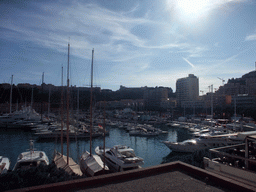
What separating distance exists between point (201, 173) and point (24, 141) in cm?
2434

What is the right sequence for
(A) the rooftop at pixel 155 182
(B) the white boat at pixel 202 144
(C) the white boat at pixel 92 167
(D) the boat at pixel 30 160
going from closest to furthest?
(A) the rooftop at pixel 155 182 < (C) the white boat at pixel 92 167 < (D) the boat at pixel 30 160 < (B) the white boat at pixel 202 144

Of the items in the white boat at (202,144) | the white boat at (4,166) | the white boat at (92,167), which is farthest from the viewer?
the white boat at (202,144)

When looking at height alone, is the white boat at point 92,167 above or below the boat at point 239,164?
below

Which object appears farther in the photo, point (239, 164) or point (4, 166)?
point (4, 166)

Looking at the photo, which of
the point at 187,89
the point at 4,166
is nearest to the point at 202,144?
the point at 4,166

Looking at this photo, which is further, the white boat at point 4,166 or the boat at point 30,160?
the boat at point 30,160

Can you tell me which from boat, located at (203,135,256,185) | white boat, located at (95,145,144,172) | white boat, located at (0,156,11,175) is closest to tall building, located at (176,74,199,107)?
white boat, located at (95,145,144,172)

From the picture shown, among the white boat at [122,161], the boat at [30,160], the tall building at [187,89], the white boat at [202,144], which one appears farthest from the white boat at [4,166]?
the tall building at [187,89]

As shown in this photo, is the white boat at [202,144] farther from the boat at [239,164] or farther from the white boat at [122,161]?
the boat at [239,164]

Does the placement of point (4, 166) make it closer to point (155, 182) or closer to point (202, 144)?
point (155, 182)

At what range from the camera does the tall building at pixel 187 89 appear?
301 ft

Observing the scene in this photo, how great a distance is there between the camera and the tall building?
91688 millimetres

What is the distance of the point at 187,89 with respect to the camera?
302 ft

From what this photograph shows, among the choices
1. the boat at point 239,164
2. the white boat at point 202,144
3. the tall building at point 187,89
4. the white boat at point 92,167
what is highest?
the tall building at point 187,89
